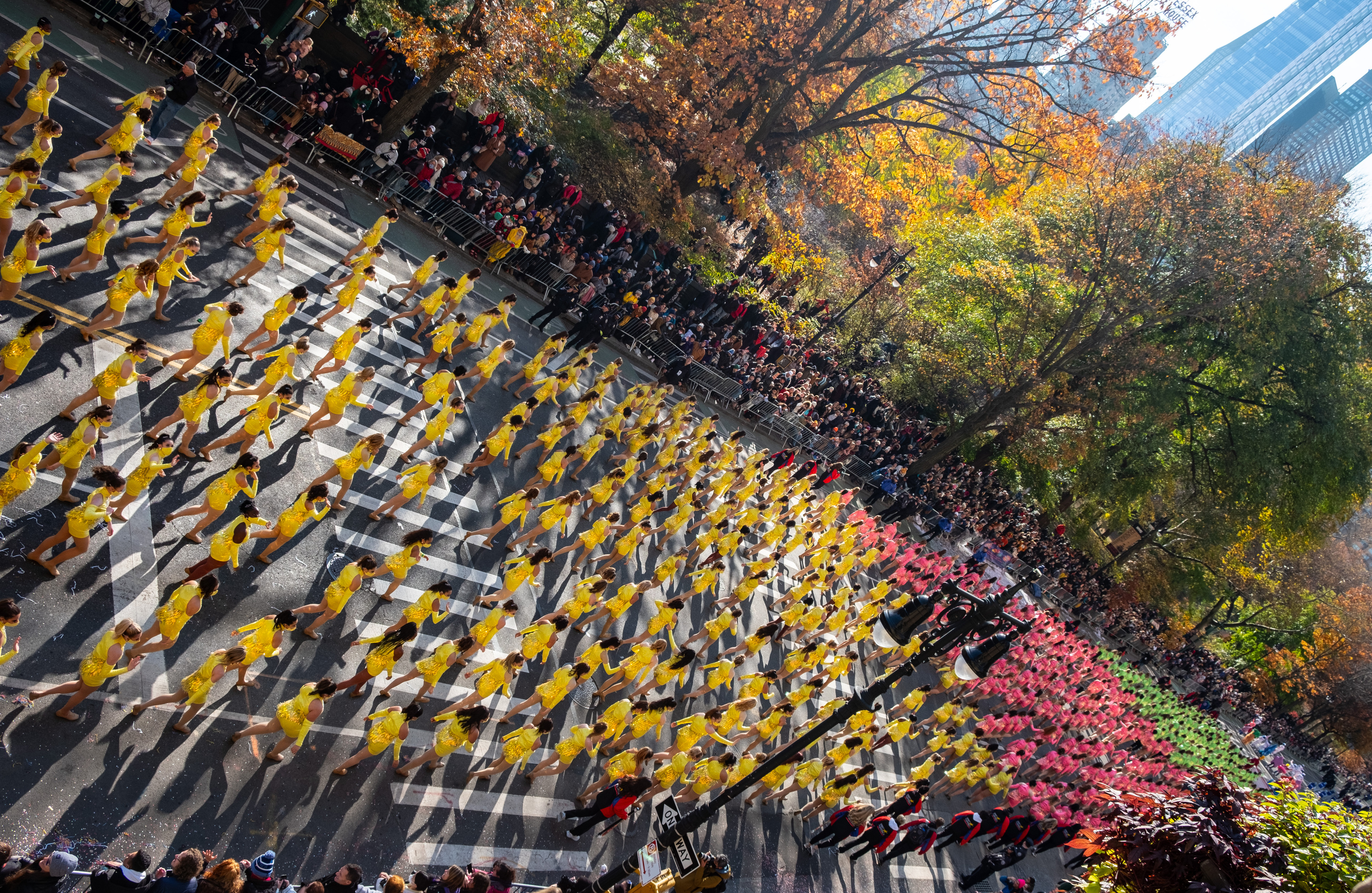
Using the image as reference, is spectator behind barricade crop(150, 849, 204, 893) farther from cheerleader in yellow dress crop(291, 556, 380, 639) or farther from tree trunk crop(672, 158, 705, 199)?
tree trunk crop(672, 158, 705, 199)

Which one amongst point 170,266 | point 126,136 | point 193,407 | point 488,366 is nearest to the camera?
point 193,407

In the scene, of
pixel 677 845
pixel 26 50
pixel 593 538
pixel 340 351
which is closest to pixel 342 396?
pixel 340 351

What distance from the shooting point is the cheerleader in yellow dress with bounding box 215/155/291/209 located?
13.3 meters

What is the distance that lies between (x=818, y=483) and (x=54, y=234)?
59.9 ft

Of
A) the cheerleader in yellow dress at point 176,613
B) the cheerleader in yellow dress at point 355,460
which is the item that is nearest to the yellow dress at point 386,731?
the cheerleader in yellow dress at point 176,613

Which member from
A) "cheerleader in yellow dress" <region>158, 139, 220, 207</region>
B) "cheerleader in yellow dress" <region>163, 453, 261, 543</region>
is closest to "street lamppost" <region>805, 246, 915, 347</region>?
"cheerleader in yellow dress" <region>158, 139, 220, 207</region>

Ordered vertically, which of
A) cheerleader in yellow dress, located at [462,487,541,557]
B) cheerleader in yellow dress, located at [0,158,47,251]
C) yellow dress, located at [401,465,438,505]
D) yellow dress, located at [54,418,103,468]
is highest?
cheerleader in yellow dress, located at [0,158,47,251]

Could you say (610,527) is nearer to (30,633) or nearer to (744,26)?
(30,633)

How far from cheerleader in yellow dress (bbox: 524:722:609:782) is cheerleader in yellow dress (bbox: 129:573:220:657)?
4.22m

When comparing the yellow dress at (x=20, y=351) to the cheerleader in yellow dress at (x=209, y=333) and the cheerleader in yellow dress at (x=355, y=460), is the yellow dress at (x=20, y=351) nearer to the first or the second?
the cheerleader in yellow dress at (x=209, y=333)

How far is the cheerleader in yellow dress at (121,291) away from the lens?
10.1 m

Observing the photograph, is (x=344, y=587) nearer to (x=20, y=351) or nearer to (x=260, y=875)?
(x=260, y=875)

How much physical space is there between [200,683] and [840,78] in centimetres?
2948

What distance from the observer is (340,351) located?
41.5 ft
